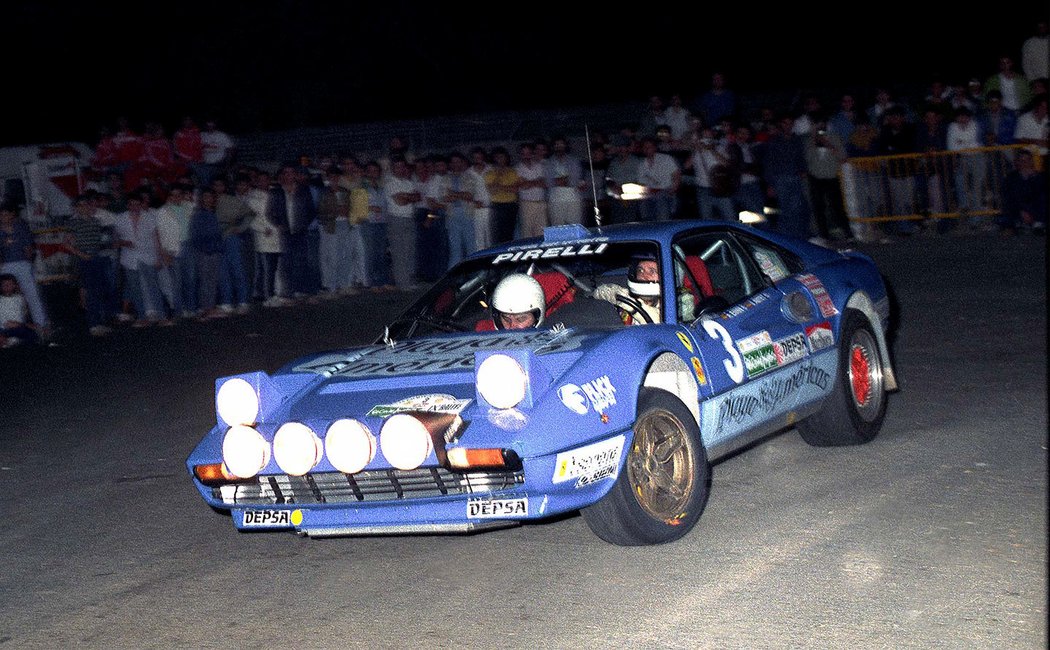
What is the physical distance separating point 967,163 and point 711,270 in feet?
33.7

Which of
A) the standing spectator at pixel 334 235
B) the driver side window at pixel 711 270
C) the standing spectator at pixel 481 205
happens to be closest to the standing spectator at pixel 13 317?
the standing spectator at pixel 334 235

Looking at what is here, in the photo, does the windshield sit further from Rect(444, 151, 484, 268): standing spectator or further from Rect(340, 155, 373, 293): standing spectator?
Rect(340, 155, 373, 293): standing spectator

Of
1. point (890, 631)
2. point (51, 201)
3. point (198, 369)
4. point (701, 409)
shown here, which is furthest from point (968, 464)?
point (51, 201)

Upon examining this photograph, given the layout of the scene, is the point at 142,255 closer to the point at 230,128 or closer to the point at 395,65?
the point at 230,128

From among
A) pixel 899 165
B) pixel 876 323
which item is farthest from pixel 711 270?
pixel 899 165

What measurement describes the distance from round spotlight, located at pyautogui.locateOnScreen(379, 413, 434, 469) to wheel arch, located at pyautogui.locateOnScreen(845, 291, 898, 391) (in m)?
3.16

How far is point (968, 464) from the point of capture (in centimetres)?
679

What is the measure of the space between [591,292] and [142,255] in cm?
980

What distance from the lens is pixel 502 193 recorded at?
54.3 ft

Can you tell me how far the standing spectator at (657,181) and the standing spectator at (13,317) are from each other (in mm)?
6921

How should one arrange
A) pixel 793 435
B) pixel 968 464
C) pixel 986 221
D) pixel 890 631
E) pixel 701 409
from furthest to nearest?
pixel 986 221
pixel 793 435
pixel 968 464
pixel 701 409
pixel 890 631

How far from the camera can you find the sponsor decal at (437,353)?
5.91 m

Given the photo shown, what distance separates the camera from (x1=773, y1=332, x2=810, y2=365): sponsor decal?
6.69 meters

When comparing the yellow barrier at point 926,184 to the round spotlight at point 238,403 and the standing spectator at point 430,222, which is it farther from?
the round spotlight at point 238,403
